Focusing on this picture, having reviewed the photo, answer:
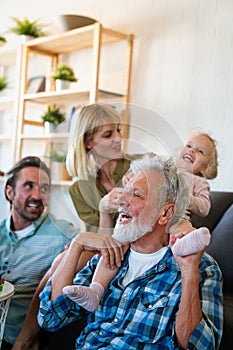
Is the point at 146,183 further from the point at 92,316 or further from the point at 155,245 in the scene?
the point at 92,316

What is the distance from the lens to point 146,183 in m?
1.44

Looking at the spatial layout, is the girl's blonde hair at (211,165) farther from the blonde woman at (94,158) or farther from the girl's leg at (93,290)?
the girl's leg at (93,290)

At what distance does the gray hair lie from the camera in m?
1.44

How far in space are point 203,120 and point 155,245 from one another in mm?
1682

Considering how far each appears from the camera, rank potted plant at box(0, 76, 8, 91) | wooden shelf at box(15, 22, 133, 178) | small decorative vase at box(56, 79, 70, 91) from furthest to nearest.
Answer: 1. potted plant at box(0, 76, 8, 91)
2. small decorative vase at box(56, 79, 70, 91)
3. wooden shelf at box(15, 22, 133, 178)

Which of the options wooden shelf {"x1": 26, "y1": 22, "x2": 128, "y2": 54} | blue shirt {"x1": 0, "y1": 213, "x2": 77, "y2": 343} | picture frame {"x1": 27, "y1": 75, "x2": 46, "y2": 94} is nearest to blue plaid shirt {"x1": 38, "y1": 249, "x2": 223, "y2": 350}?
blue shirt {"x1": 0, "y1": 213, "x2": 77, "y2": 343}

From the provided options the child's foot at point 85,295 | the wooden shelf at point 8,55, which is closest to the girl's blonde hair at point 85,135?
the child's foot at point 85,295

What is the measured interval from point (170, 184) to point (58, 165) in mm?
468

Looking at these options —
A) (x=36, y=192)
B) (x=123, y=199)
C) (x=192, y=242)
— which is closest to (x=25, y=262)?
(x=36, y=192)

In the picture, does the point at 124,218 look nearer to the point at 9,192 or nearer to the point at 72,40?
the point at 9,192

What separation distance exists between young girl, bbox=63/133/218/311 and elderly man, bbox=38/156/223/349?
0.03 metres

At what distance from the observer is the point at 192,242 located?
1247 millimetres

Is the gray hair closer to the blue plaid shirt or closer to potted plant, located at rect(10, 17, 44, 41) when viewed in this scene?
the blue plaid shirt

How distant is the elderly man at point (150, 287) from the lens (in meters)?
1.31
